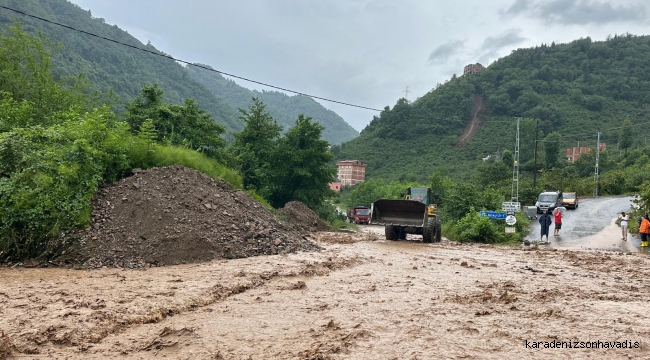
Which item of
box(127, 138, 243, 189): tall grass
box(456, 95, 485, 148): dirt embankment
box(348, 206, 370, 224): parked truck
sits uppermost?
box(456, 95, 485, 148): dirt embankment

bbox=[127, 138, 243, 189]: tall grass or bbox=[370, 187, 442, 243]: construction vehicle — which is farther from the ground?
bbox=[127, 138, 243, 189]: tall grass

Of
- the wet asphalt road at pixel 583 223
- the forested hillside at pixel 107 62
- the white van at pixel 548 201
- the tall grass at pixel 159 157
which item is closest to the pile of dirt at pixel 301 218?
the tall grass at pixel 159 157

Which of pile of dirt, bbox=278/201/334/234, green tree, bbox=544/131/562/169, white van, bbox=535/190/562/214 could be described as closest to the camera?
pile of dirt, bbox=278/201/334/234

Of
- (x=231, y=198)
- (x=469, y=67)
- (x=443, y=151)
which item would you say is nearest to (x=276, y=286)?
(x=231, y=198)

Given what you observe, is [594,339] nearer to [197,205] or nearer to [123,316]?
[123,316]

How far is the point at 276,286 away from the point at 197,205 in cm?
524

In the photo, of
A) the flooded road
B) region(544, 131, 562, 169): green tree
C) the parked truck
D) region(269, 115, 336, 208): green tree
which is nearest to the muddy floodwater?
the flooded road

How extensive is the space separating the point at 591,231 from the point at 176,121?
22.3 meters

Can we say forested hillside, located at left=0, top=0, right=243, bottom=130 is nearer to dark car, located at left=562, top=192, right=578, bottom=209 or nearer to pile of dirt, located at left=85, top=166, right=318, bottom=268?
dark car, located at left=562, top=192, right=578, bottom=209

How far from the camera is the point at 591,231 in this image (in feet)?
83.1

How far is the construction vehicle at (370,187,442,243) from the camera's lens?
1868 centimetres

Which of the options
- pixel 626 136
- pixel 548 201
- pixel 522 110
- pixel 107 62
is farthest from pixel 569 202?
pixel 107 62

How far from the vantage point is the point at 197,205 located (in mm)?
12898

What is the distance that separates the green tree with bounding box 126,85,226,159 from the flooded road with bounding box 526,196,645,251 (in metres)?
16.9
